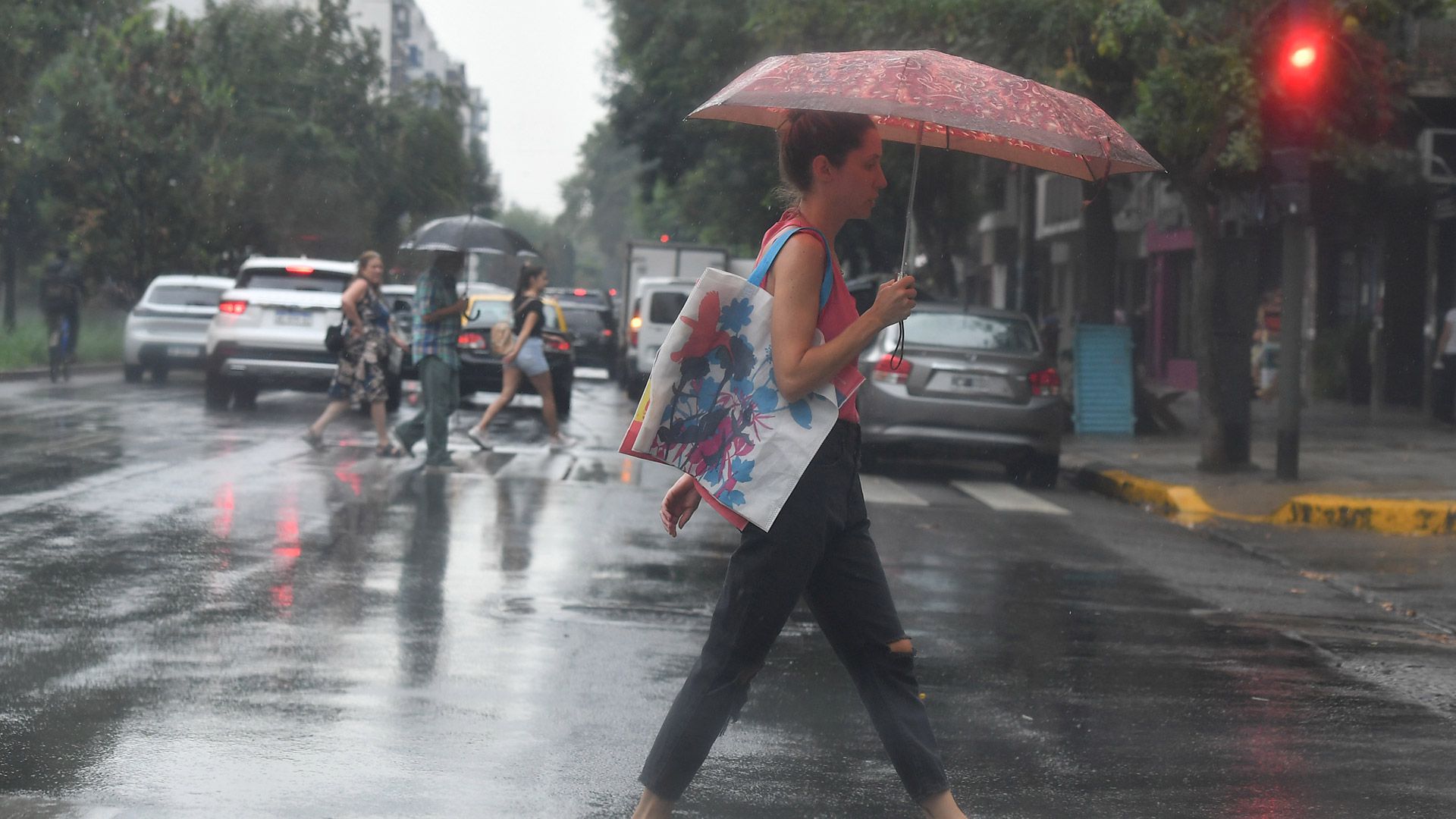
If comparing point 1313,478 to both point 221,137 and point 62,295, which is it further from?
point 221,137

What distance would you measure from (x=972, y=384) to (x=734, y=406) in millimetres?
11578

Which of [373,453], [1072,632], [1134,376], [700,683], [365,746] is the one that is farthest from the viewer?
[1134,376]

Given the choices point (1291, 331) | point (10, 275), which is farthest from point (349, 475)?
point (10, 275)

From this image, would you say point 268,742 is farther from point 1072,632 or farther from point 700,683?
point 1072,632

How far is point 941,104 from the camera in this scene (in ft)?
13.5

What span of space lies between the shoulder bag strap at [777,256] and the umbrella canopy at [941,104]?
273 millimetres

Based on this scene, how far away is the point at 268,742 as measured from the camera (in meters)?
5.13

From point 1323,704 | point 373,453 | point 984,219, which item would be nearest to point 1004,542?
point 1323,704

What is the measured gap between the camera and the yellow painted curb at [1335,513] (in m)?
12.0

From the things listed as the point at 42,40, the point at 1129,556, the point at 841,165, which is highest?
the point at 42,40

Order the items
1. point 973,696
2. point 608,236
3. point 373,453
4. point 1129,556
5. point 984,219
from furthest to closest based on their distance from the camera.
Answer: point 608,236
point 984,219
point 373,453
point 1129,556
point 973,696

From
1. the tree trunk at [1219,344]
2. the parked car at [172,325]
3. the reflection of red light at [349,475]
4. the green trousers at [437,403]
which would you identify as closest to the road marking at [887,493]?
the tree trunk at [1219,344]

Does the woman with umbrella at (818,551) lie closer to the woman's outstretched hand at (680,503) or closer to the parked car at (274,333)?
the woman's outstretched hand at (680,503)

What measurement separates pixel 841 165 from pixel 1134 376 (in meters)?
18.0
